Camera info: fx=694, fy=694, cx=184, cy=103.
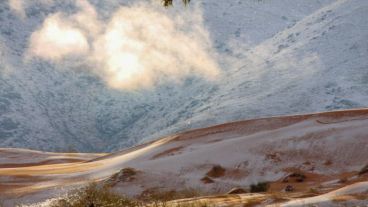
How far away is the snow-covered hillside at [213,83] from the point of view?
367ft

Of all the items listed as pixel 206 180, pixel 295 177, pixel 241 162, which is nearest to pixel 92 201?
pixel 295 177

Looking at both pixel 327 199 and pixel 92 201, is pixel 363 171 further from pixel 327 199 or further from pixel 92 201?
pixel 92 201

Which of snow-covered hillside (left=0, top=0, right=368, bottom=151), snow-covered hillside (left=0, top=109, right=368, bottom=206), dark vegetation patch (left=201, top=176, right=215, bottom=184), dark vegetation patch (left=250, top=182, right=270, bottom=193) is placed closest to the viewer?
dark vegetation patch (left=250, top=182, right=270, bottom=193)

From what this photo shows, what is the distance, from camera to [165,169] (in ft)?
79.5

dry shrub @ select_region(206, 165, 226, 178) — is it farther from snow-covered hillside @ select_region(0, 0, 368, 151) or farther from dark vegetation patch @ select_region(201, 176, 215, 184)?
snow-covered hillside @ select_region(0, 0, 368, 151)

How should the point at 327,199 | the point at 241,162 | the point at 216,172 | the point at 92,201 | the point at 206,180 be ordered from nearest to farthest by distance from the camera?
the point at 92,201
the point at 327,199
the point at 206,180
the point at 216,172
the point at 241,162

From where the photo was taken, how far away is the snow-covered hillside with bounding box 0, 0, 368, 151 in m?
112

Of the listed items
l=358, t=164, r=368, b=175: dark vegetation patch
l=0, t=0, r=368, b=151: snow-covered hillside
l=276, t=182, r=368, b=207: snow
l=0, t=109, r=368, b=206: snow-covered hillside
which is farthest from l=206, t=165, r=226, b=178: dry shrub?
l=0, t=0, r=368, b=151: snow-covered hillside

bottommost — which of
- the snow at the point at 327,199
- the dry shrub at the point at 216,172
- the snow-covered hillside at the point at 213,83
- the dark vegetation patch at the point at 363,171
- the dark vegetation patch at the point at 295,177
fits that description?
the snow at the point at 327,199

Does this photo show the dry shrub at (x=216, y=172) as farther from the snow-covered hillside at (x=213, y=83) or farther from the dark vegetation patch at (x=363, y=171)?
the snow-covered hillside at (x=213, y=83)

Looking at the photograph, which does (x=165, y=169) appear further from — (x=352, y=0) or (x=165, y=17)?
(x=165, y=17)

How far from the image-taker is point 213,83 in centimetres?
14475

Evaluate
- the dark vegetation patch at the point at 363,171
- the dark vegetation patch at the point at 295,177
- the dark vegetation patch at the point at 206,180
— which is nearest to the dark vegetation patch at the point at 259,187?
the dark vegetation patch at the point at 295,177

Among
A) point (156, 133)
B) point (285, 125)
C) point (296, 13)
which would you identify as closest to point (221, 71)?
point (156, 133)
